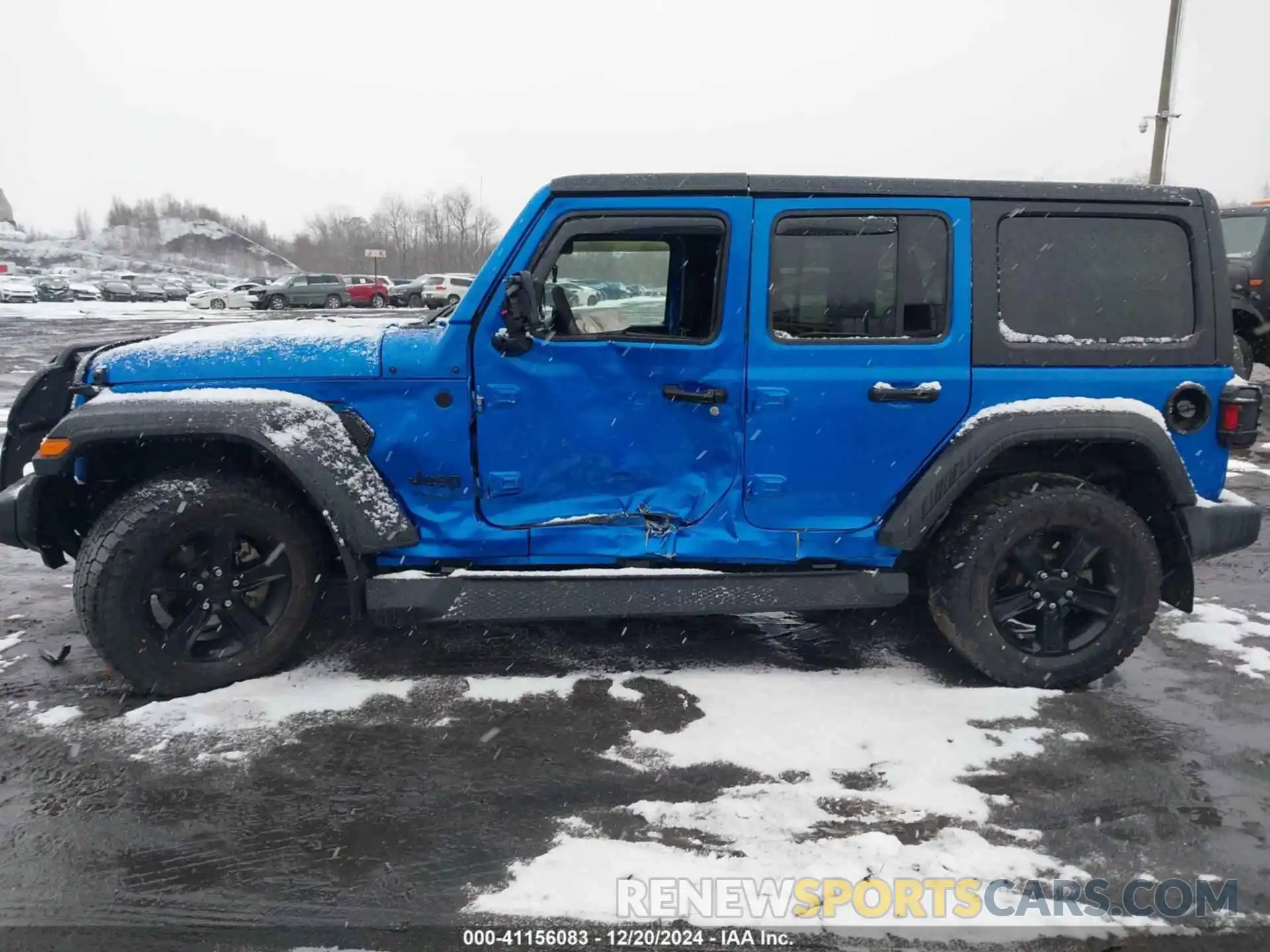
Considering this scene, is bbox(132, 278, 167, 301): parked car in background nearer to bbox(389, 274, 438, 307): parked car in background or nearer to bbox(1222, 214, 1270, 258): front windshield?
bbox(389, 274, 438, 307): parked car in background

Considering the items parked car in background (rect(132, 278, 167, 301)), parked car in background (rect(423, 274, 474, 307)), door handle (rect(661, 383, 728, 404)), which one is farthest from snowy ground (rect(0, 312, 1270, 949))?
parked car in background (rect(132, 278, 167, 301))

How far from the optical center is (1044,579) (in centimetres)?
354

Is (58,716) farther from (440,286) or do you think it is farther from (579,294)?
(440,286)

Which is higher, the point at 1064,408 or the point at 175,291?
the point at 175,291

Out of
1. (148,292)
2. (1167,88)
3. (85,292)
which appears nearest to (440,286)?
(148,292)

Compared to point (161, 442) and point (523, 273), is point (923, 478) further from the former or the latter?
point (161, 442)

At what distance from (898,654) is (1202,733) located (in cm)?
117

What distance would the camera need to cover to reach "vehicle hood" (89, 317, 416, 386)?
339cm

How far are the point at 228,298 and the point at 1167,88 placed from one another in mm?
37224

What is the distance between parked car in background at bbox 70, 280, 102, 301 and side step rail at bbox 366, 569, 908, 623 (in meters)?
52.9

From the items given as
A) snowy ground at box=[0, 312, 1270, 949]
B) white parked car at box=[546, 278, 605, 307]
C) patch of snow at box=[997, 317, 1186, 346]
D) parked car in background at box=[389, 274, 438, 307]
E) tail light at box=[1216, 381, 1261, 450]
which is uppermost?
parked car in background at box=[389, 274, 438, 307]

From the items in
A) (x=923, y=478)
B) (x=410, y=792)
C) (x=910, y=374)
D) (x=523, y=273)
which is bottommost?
(x=410, y=792)

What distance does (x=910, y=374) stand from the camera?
341 cm

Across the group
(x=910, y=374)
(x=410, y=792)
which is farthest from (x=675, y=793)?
(x=910, y=374)
